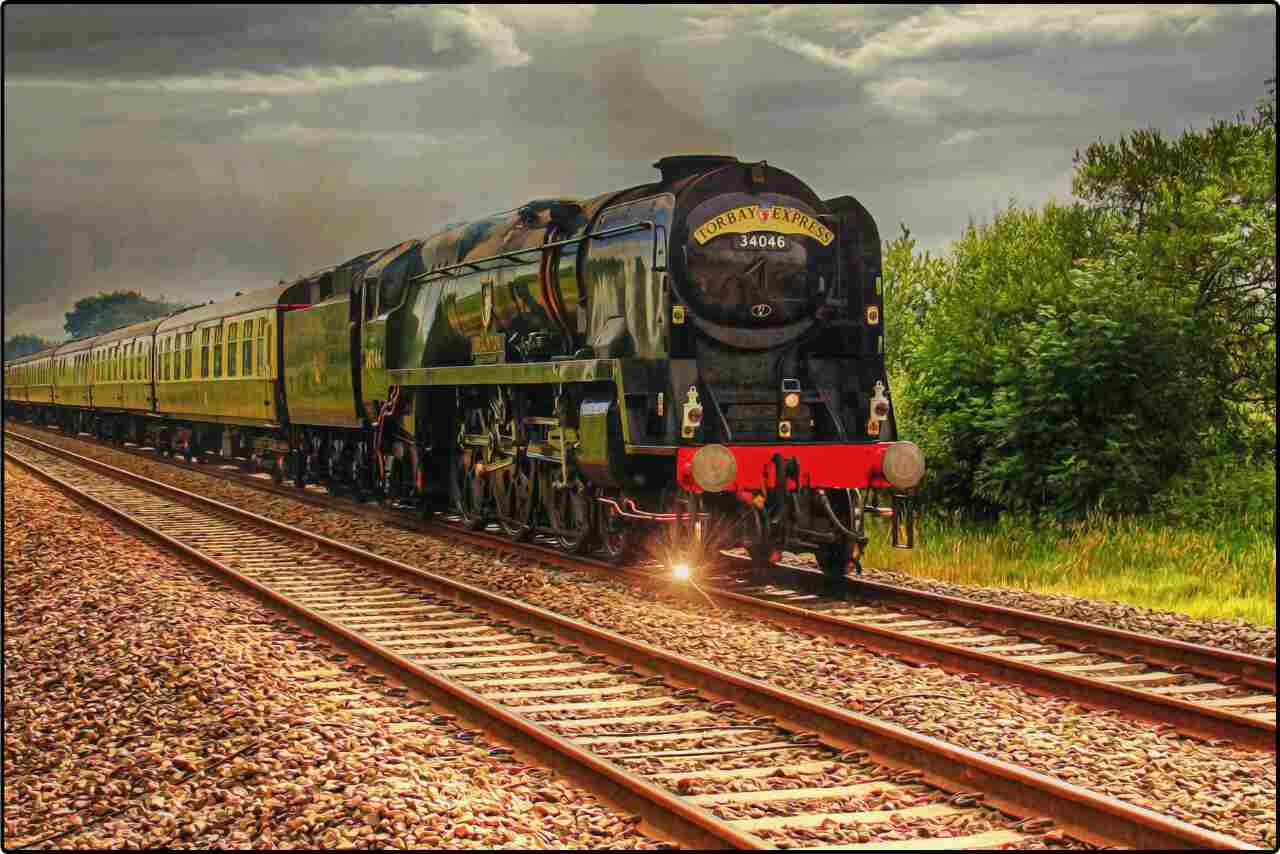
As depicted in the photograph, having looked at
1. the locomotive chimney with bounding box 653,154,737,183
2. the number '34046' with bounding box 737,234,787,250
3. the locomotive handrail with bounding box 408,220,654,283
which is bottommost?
the number '34046' with bounding box 737,234,787,250

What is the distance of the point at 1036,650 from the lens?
8617 mm

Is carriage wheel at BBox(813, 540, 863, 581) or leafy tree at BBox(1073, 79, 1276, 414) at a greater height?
leafy tree at BBox(1073, 79, 1276, 414)

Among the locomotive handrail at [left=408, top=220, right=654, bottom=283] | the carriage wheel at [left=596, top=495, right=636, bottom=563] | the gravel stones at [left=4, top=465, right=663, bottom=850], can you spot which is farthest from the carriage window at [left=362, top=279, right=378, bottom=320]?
the gravel stones at [left=4, top=465, right=663, bottom=850]

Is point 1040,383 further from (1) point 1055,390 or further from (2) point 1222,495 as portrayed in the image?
(2) point 1222,495

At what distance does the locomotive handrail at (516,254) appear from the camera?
11547 mm

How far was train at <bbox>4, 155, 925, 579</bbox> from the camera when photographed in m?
11.0

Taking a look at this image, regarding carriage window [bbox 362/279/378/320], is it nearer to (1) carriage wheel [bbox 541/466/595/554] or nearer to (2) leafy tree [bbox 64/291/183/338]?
(1) carriage wheel [bbox 541/466/595/554]

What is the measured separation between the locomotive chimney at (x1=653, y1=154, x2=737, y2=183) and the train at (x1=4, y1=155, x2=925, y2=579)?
0.02 meters

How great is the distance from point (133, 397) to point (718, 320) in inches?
1054

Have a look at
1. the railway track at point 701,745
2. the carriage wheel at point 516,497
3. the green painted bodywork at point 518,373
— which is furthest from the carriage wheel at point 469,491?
the railway track at point 701,745

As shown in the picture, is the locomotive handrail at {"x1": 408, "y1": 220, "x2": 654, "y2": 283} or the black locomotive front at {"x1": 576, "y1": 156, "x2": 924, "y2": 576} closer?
the black locomotive front at {"x1": 576, "y1": 156, "x2": 924, "y2": 576}

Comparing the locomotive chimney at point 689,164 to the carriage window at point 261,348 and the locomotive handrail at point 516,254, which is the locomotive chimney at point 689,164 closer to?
the locomotive handrail at point 516,254

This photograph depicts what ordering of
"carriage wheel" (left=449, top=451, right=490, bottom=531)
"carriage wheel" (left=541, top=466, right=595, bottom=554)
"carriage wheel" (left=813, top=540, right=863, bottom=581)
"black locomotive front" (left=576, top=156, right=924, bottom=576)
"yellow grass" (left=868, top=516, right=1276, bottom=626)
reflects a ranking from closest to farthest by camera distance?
"yellow grass" (left=868, top=516, right=1276, bottom=626), "black locomotive front" (left=576, top=156, right=924, bottom=576), "carriage wheel" (left=813, top=540, right=863, bottom=581), "carriage wheel" (left=541, top=466, right=595, bottom=554), "carriage wheel" (left=449, top=451, right=490, bottom=531)

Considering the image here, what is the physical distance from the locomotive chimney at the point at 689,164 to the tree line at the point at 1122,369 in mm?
4733
